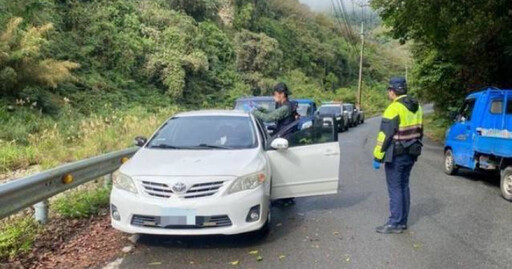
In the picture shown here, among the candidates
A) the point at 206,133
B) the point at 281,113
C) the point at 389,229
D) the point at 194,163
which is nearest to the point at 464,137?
the point at 281,113

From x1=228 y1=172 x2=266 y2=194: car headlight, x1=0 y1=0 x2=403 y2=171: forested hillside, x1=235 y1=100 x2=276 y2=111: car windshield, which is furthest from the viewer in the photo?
x1=235 y1=100 x2=276 y2=111: car windshield

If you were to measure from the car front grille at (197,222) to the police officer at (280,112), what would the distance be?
8.88 feet

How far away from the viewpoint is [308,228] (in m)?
6.87

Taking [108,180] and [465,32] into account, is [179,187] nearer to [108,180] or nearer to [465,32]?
[108,180]

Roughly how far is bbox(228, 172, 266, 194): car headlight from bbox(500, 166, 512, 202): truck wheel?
5.18 metres

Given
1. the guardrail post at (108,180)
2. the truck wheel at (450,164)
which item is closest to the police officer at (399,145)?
the guardrail post at (108,180)

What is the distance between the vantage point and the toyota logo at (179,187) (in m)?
5.49

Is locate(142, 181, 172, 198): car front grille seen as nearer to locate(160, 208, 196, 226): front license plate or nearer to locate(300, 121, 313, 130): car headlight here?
locate(160, 208, 196, 226): front license plate

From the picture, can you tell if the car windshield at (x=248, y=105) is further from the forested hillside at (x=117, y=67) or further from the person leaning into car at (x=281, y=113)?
the person leaning into car at (x=281, y=113)

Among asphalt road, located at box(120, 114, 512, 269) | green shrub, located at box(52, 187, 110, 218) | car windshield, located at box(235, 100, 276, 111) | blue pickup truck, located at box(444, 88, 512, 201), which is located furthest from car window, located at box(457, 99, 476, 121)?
green shrub, located at box(52, 187, 110, 218)

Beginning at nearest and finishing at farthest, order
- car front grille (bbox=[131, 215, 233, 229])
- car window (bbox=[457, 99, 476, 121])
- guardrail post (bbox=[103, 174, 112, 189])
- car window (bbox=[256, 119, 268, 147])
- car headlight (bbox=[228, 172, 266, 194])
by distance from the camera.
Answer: car front grille (bbox=[131, 215, 233, 229])
car headlight (bbox=[228, 172, 266, 194])
car window (bbox=[256, 119, 268, 147])
guardrail post (bbox=[103, 174, 112, 189])
car window (bbox=[457, 99, 476, 121])

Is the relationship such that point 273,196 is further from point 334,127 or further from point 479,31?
point 479,31

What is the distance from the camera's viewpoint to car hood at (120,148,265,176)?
5676mm

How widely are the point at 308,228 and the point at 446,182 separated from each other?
17.1 feet
